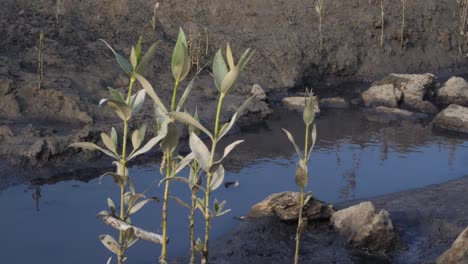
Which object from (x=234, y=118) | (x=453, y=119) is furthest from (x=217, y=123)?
(x=453, y=119)

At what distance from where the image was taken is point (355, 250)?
4.85m

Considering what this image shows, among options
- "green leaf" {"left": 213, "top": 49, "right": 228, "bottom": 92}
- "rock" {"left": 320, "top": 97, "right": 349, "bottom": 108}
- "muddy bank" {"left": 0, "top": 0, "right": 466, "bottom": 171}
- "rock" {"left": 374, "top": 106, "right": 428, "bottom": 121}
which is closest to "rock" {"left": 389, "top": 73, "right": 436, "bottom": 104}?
"rock" {"left": 374, "top": 106, "right": 428, "bottom": 121}

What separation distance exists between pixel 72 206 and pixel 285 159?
2432 mm

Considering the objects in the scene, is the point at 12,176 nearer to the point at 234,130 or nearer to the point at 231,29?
the point at 234,130

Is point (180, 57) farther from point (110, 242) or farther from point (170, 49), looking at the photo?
point (170, 49)

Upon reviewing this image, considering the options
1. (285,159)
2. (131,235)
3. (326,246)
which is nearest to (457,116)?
(285,159)

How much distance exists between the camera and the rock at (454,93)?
969 centimetres

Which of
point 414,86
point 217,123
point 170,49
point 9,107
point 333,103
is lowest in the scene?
point 333,103

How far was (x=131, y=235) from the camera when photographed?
267 cm

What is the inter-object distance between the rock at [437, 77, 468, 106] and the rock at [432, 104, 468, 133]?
2.99 ft

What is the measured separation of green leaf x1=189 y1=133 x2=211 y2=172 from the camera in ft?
8.93

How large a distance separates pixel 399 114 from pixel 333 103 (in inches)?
36.7

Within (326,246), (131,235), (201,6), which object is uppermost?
(201,6)

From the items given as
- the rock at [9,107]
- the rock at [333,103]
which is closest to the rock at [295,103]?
the rock at [333,103]
